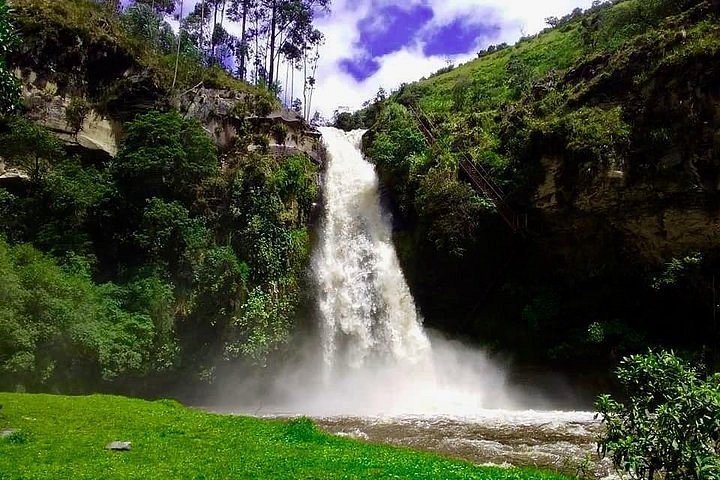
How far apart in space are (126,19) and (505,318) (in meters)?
40.9

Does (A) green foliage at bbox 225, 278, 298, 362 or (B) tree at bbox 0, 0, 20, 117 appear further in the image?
A: (A) green foliage at bbox 225, 278, 298, 362

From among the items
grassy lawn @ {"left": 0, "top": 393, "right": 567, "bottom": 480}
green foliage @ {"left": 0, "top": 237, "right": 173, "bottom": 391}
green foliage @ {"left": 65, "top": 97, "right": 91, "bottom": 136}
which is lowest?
grassy lawn @ {"left": 0, "top": 393, "right": 567, "bottom": 480}

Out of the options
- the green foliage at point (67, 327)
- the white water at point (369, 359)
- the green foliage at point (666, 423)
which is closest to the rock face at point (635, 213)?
the white water at point (369, 359)

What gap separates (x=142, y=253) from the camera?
30438mm

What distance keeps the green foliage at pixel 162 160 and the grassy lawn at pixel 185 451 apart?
1530 cm

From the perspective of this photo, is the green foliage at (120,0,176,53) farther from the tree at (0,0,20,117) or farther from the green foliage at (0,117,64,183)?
the tree at (0,0,20,117)

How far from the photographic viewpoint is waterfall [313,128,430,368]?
30.1 meters

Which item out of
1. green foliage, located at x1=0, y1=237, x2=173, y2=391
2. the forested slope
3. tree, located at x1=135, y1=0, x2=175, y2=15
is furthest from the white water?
tree, located at x1=135, y1=0, x2=175, y2=15

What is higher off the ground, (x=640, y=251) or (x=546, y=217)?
(x=546, y=217)

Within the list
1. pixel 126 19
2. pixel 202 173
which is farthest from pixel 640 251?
pixel 126 19

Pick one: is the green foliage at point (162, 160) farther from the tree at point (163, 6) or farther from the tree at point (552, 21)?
the tree at point (552, 21)

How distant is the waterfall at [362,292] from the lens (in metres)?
30.1

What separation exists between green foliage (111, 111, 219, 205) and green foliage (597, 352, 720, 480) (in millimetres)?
27814

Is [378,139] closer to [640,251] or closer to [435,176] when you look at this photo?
[435,176]
